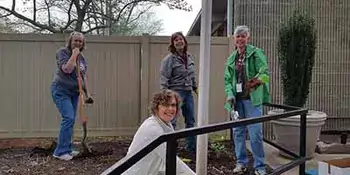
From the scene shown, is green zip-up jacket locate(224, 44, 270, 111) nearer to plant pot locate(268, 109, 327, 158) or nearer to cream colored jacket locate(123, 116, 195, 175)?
plant pot locate(268, 109, 327, 158)

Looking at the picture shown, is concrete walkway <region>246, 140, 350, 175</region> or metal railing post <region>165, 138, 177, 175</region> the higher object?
metal railing post <region>165, 138, 177, 175</region>

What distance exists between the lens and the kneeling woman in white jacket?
214cm

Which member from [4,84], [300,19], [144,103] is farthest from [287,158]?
[4,84]

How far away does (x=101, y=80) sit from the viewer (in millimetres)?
5664

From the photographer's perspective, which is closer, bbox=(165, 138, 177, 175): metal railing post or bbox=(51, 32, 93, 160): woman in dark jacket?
bbox=(165, 138, 177, 175): metal railing post

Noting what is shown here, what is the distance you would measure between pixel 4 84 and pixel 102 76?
1248mm

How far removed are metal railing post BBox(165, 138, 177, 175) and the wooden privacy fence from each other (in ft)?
13.0

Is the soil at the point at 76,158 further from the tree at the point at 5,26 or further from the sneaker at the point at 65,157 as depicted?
the tree at the point at 5,26

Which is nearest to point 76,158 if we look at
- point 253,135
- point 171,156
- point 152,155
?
point 253,135

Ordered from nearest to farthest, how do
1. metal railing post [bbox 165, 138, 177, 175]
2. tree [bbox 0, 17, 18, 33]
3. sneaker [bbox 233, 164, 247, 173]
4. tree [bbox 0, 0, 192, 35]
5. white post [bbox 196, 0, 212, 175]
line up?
metal railing post [bbox 165, 138, 177, 175] < white post [bbox 196, 0, 212, 175] < sneaker [bbox 233, 164, 247, 173] < tree [bbox 0, 17, 18, 33] < tree [bbox 0, 0, 192, 35]

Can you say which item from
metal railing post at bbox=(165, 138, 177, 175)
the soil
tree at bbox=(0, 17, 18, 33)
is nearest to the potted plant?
the soil

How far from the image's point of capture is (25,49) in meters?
5.49

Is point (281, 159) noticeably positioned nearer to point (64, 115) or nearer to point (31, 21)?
point (64, 115)

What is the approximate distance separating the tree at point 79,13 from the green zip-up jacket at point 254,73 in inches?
214
